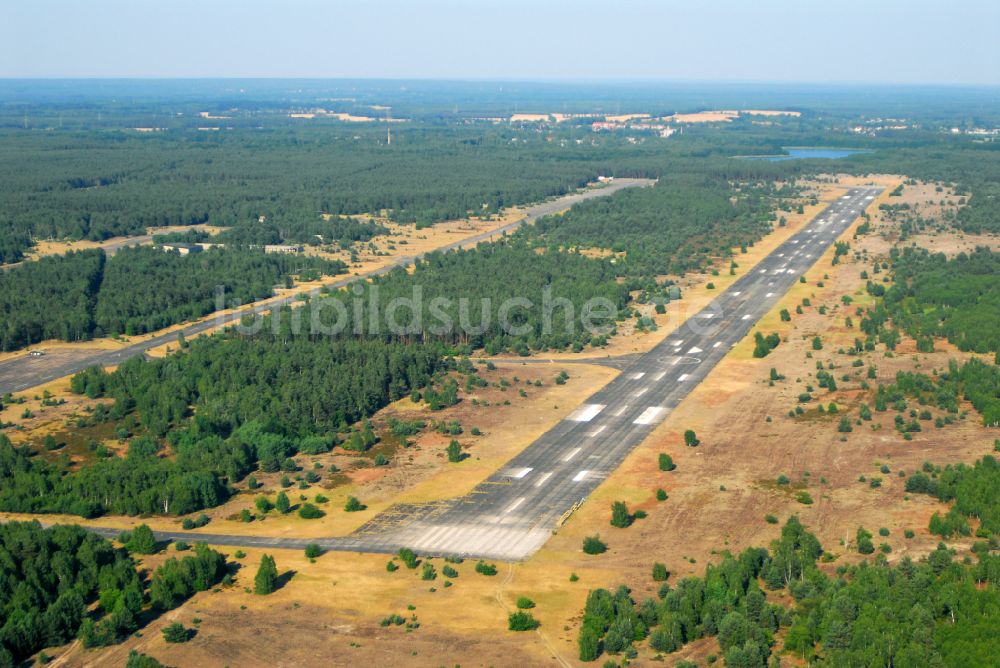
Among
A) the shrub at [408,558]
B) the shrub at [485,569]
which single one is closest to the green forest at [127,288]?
the shrub at [408,558]

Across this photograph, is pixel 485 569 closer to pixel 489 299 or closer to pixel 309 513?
pixel 309 513

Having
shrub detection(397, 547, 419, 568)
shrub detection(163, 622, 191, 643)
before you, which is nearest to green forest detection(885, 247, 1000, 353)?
shrub detection(397, 547, 419, 568)

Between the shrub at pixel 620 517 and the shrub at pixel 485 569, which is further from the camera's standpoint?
the shrub at pixel 620 517

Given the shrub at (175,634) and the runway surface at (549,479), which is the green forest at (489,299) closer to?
the runway surface at (549,479)

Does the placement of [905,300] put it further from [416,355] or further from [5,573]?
[5,573]

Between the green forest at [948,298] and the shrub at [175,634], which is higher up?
the green forest at [948,298]

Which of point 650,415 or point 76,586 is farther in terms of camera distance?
point 650,415

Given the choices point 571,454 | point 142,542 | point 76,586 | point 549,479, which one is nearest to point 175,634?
point 76,586
